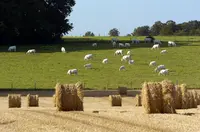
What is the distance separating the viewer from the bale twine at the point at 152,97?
70.2 ft

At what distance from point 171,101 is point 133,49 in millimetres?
49777

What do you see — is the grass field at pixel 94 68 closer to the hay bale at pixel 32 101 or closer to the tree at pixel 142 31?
the hay bale at pixel 32 101

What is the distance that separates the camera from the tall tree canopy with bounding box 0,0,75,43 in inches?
3056

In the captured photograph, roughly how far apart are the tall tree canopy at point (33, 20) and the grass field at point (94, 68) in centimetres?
601

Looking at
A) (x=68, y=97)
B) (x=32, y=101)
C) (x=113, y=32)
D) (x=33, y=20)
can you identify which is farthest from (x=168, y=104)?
(x=113, y=32)

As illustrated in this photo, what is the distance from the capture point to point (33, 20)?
263 ft

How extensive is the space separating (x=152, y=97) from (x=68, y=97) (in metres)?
2.98

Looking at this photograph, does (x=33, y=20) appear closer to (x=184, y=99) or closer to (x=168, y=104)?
(x=184, y=99)

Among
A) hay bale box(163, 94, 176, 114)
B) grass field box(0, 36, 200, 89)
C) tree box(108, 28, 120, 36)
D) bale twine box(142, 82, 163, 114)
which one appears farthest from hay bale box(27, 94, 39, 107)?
tree box(108, 28, 120, 36)

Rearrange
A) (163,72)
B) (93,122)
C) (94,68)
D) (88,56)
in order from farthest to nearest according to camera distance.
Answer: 1. (88,56)
2. (94,68)
3. (163,72)
4. (93,122)

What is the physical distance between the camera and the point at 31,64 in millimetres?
57094

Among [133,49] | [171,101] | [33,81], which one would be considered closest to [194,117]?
[171,101]

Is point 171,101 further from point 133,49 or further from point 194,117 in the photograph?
point 133,49

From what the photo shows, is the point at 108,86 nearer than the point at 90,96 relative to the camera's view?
No
